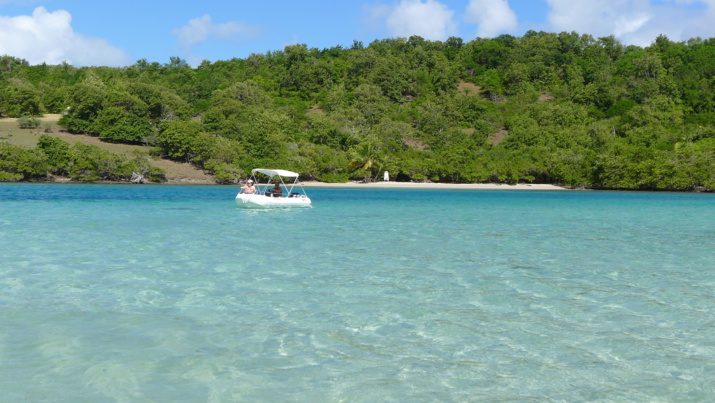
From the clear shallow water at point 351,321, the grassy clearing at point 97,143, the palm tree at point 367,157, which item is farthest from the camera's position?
the palm tree at point 367,157

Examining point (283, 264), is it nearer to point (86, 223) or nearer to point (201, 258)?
point (201, 258)

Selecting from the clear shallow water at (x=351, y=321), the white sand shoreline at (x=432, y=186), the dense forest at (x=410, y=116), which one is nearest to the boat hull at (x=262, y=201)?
the clear shallow water at (x=351, y=321)

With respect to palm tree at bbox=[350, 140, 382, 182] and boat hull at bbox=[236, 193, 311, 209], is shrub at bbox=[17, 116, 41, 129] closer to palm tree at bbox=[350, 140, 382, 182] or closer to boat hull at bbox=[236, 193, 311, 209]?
palm tree at bbox=[350, 140, 382, 182]

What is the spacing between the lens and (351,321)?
452 inches

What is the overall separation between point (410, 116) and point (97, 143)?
77430 mm

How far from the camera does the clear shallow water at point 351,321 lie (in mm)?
8148

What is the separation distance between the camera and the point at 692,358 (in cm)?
941

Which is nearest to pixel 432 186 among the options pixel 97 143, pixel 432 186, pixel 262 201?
pixel 432 186

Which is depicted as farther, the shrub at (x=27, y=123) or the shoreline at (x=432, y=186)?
the shrub at (x=27, y=123)

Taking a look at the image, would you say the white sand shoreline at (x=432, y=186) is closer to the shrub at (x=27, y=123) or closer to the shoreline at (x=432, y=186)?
the shoreline at (x=432, y=186)

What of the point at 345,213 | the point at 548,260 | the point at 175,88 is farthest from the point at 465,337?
the point at 175,88

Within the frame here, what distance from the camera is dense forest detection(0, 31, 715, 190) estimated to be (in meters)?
105

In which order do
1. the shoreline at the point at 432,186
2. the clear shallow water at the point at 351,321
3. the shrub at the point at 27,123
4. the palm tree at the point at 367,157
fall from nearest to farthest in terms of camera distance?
the clear shallow water at the point at 351,321 < the shoreline at the point at 432,186 < the palm tree at the point at 367,157 < the shrub at the point at 27,123

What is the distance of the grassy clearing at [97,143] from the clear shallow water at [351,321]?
90592 millimetres
